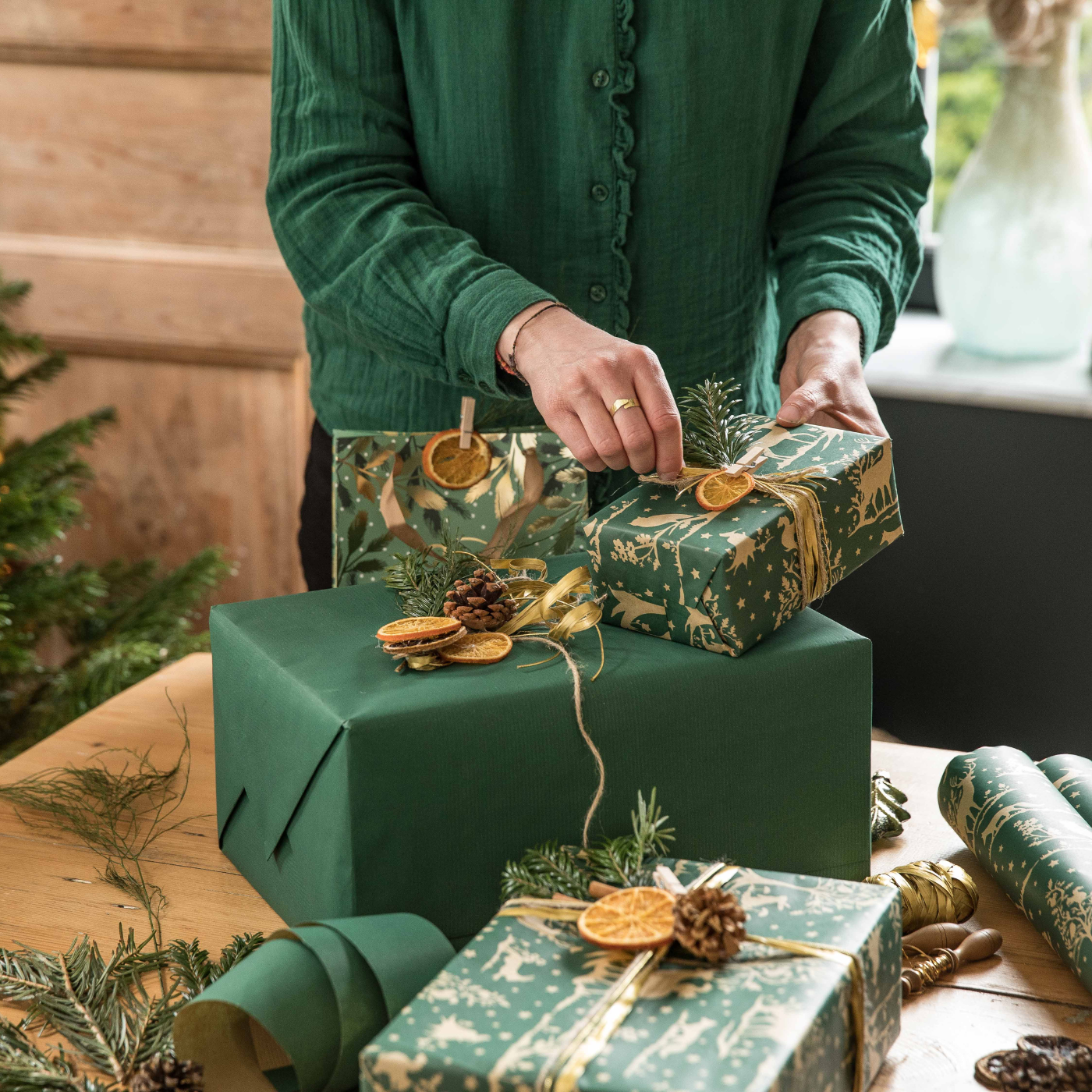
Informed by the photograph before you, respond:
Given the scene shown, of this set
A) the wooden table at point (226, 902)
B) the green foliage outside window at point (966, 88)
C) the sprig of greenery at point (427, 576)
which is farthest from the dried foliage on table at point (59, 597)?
the green foliage outside window at point (966, 88)

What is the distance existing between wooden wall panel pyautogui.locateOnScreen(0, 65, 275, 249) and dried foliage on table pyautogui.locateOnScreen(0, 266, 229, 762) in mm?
180

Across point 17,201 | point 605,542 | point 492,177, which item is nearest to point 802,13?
point 492,177

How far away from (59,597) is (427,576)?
99cm

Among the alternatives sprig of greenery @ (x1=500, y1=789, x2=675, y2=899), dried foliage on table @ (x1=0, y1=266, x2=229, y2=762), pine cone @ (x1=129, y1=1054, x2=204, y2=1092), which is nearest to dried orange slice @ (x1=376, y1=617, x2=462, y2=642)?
sprig of greenery @ (x1=500, y1=789, x2=675, y2=899)

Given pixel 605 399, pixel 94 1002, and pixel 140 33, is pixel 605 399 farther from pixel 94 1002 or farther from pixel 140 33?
pixel 140 33

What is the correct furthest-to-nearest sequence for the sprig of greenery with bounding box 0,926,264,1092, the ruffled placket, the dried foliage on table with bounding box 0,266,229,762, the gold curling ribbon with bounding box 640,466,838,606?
the dried foliage on table with bounding box 0,266,229,762 → the ruffled placket → the gold curling ribbon with bounding box 640,466,838,606 → the sprig of greenery with bounding box 0,926,264,1092

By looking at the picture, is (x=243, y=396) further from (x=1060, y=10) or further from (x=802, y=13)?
(x=1060, y=10)

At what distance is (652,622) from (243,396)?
4.42 ft

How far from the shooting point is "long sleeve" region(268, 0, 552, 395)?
0.84 meters

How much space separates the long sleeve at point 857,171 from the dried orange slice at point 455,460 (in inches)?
10.9

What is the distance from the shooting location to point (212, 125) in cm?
175

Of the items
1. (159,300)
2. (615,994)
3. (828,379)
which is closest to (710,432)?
(828,379)

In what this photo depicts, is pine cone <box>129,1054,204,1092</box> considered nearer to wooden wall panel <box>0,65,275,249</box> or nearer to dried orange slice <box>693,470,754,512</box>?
dried orange slice <box>693,470,754,512</box>

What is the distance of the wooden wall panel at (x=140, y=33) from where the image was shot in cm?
169
